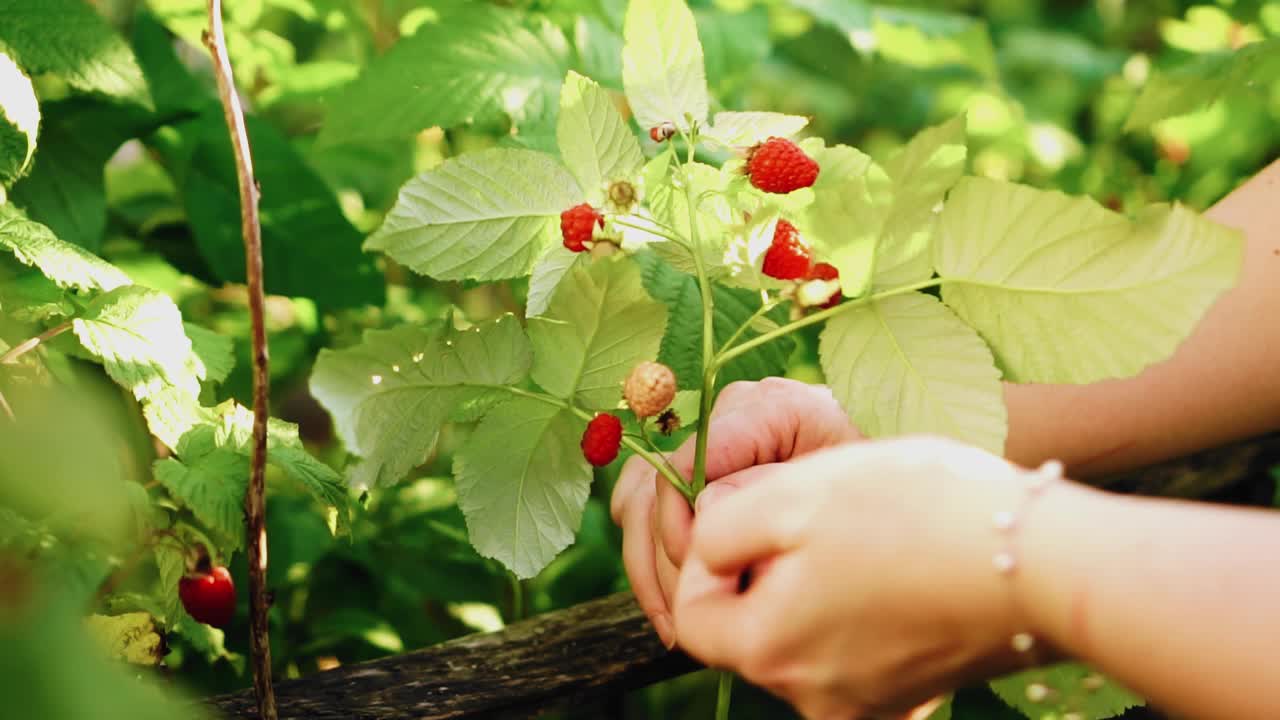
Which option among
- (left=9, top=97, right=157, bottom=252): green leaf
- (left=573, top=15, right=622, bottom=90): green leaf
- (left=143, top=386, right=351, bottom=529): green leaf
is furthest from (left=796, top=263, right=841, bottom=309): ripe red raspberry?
(left=9, top=97, right=157, bottom=252): green leaf

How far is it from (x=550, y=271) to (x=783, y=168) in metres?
0.15

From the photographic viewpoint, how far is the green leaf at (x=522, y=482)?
666mm

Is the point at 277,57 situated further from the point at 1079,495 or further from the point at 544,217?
the point at 1079,495

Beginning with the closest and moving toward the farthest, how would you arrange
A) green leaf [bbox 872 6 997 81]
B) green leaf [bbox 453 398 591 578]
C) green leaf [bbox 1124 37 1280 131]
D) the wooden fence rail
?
1. green leaf [bbox 453 398 591 578]
2. the wooden fence rail
3. green leaf [bbox 1124 37 1280 131]
4. green leaf [bbox 872 6 997 81]

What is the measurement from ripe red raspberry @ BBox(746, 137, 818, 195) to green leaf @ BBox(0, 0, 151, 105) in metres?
0.53

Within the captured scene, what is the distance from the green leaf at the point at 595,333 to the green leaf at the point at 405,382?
2 centimetres

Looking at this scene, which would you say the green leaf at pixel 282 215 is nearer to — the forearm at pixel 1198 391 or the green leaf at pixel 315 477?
the green leaf at pixel 315 477

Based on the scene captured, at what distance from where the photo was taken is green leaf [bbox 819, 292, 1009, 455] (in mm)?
555

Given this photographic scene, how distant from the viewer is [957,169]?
54cm

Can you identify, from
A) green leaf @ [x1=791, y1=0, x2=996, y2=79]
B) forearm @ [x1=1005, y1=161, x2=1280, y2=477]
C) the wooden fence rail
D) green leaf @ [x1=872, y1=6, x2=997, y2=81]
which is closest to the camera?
the wooden fence rail

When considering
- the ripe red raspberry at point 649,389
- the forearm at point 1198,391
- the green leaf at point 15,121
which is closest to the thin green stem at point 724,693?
the ripe red raspberry at point 649,389

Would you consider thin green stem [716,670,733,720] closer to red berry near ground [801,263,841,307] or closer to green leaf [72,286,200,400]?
red berry near ground [801,263,841,307]

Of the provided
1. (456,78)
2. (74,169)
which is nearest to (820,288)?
(456,78)

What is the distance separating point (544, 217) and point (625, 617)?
0.40 m
